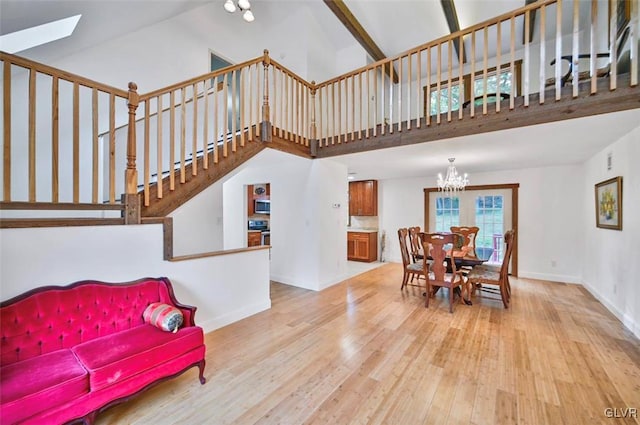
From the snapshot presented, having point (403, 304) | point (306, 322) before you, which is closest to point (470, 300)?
point (403, 304)

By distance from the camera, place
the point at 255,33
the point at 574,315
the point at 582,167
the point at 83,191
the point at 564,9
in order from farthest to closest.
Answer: the point at 255,33, the point at 582,167, the point at 564,9, the point at 83,191, the point at 574,315

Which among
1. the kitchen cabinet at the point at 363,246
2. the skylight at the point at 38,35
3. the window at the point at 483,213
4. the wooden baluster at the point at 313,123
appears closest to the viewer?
the skylight at the point at 38,35

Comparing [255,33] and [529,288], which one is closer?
[529,288]

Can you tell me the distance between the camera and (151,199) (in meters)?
2.57

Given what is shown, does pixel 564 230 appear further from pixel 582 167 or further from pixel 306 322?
pixel 306 322

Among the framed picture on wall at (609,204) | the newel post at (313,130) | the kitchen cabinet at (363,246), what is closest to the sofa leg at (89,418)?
the newel post at (313,130)

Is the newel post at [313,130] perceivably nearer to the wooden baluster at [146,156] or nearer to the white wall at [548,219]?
the wooden baluster at [146,156]

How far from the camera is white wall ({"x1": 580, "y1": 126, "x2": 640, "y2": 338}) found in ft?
9.57

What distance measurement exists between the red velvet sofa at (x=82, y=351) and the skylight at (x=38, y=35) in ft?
9.12

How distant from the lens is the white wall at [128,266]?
1.82m

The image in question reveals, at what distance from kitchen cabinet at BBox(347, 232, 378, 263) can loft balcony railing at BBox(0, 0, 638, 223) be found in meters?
3.25

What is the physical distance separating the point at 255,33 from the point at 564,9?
18.2 feet

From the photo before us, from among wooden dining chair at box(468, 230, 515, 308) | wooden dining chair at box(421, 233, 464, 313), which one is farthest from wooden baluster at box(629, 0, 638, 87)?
wooden dining chair at box(421, 233, 464, 313)

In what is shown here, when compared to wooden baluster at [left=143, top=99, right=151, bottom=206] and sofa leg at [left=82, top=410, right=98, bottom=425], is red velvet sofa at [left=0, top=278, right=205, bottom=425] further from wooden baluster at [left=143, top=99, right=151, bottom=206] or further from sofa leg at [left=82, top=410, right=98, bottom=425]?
wooden baluster at [left=143, top=99, right=151, bottom=206]
